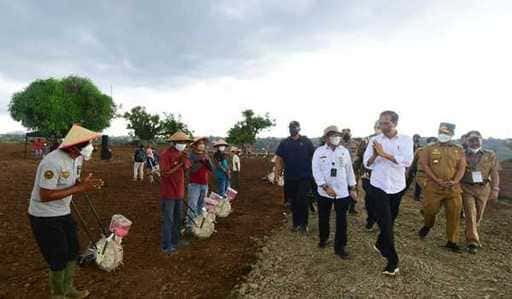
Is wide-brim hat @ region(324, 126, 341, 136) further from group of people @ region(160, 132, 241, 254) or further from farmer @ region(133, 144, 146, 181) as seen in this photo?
farmer @ region(133, 144, 146, 181)

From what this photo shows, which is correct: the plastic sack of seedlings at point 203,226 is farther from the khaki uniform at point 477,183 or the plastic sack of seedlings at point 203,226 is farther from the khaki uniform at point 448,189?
the khaki uniform at point 477,183

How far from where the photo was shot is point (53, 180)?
11.2ft

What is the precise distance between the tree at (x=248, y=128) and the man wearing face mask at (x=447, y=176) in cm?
3465

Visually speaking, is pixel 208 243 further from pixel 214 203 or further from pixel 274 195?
pixel 274 195

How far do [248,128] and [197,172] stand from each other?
114 feet

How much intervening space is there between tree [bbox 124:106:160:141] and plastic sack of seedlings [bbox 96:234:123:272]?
37.9 meters

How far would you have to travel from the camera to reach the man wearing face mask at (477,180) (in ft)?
19.4

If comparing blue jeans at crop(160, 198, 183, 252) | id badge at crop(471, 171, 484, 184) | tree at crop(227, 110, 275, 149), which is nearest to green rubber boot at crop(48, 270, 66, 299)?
blue jeans at crop(160, 198, 183, 252)

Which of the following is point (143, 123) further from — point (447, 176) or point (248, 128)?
point (447, 176)

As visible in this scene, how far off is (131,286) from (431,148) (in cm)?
498

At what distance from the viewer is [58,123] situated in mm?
40156

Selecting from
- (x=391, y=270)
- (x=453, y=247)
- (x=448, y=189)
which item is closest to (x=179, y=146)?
(x=391, y=270)

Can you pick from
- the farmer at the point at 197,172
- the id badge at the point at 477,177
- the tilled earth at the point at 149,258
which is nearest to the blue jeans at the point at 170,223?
the tilled earth at the point at 149,258

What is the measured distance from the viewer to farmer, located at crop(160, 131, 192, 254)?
539 centimetres
